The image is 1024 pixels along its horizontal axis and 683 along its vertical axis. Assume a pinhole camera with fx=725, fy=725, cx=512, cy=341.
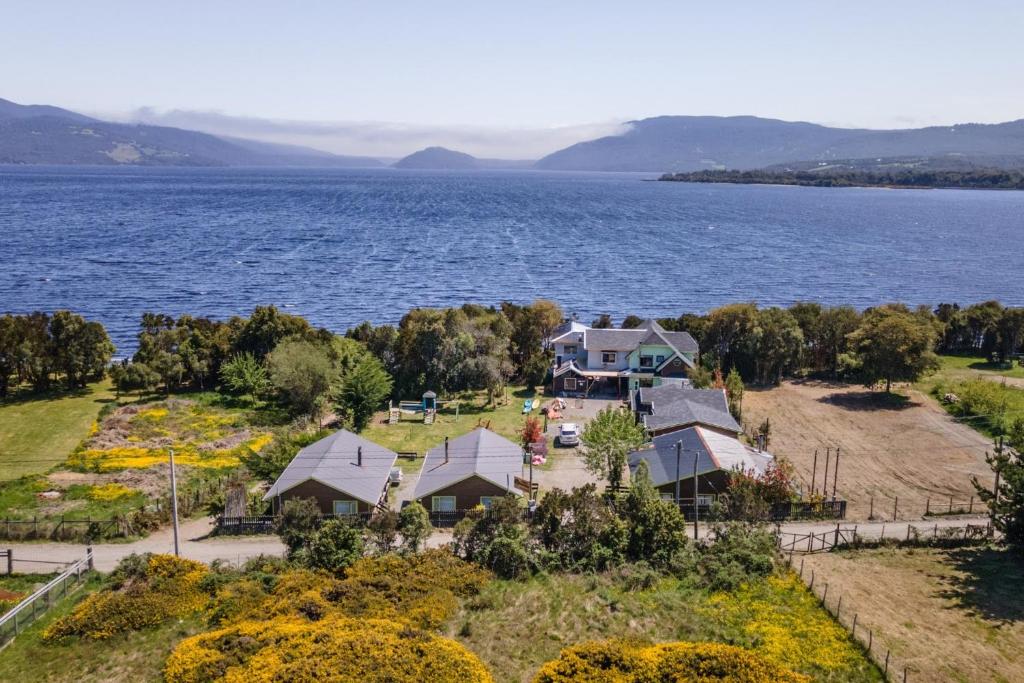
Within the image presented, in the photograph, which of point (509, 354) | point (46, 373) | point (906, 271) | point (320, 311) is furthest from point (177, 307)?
point (906, 271)

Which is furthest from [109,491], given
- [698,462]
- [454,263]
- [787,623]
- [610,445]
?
[454,263]

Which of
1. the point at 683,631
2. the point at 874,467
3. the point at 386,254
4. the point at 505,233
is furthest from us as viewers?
the point at 505,233

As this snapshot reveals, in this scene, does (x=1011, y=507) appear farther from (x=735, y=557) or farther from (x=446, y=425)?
(x=446, y=425)

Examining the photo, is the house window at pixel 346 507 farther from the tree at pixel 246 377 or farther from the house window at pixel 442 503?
the tree at pixel 246 377

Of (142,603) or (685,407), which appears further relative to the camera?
(685,407)

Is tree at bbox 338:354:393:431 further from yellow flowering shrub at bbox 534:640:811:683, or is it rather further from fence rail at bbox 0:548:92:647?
yellow flowering shrub at bbox 534:640:811:683

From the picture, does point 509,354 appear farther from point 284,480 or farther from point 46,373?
point 46,373

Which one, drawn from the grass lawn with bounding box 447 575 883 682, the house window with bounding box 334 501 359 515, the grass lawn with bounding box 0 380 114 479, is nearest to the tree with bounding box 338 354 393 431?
the house window with bounding box 334 501 359 515
